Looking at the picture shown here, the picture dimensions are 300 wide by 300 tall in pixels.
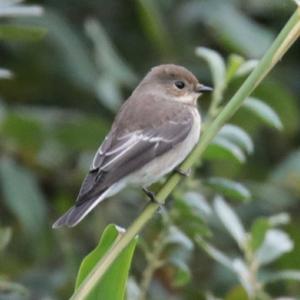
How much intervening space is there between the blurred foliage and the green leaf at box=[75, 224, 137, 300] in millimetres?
1203

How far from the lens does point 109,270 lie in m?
2.48

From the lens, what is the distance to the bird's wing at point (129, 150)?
133 inches

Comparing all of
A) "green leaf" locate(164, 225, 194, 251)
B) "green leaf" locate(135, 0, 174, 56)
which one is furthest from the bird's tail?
"green leaf" locate(135, 0, 174, 56)

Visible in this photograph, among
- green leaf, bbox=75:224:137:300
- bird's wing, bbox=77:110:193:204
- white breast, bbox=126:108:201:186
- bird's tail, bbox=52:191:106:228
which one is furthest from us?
white breast, bbox=126:108:201:186

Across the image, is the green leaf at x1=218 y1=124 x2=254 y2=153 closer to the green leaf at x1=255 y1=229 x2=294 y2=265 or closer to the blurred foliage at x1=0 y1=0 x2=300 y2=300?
the blurred foliage at x1=0 y1=0 x2=300 y2=300

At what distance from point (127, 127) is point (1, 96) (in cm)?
201

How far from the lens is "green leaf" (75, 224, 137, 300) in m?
2.46

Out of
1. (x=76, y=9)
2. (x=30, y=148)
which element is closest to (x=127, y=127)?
(x=30, y=148)

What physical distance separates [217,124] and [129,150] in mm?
1180

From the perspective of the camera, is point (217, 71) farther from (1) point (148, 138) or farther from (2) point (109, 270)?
(2) point (109, 270)

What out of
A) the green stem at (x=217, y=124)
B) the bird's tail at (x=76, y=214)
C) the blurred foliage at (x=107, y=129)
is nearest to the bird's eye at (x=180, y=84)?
the blurred foliage at (x=107, y=129)

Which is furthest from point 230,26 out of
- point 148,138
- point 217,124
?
point 217,124

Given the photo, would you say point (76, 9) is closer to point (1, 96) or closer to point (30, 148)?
point (1, 96)

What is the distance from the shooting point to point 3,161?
16.3ft
